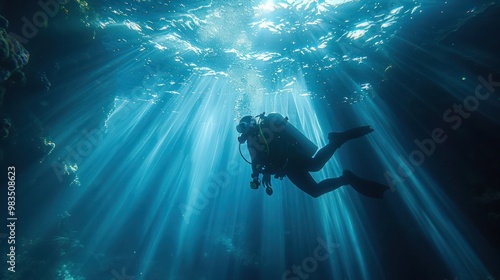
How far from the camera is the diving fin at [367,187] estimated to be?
5.80m

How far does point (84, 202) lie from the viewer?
2450 cm

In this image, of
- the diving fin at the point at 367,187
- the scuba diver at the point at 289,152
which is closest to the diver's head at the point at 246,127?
the scuba diver at the point at 289,152

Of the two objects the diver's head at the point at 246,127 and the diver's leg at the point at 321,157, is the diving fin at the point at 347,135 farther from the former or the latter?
the diver's head at the point at 246,127

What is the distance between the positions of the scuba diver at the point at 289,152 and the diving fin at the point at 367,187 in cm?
2

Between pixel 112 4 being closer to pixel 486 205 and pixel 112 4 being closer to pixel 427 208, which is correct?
pixel 486 205

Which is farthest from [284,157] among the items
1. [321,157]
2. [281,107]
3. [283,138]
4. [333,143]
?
[281,107]

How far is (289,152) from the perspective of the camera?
6383 millimetres

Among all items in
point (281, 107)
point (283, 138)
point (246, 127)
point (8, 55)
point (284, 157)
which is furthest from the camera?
point (281, 107)

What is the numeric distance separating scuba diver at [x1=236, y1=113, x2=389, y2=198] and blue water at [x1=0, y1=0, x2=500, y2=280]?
663 centimetres

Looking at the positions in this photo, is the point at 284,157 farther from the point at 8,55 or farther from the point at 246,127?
the point at 8,55

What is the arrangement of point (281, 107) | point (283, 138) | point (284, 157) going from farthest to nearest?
point (281, 107), point (283, 138), point (284, 157)

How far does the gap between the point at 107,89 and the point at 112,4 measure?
6.63 m

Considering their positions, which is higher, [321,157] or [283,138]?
[283,138]

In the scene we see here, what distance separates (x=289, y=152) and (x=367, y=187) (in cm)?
187
